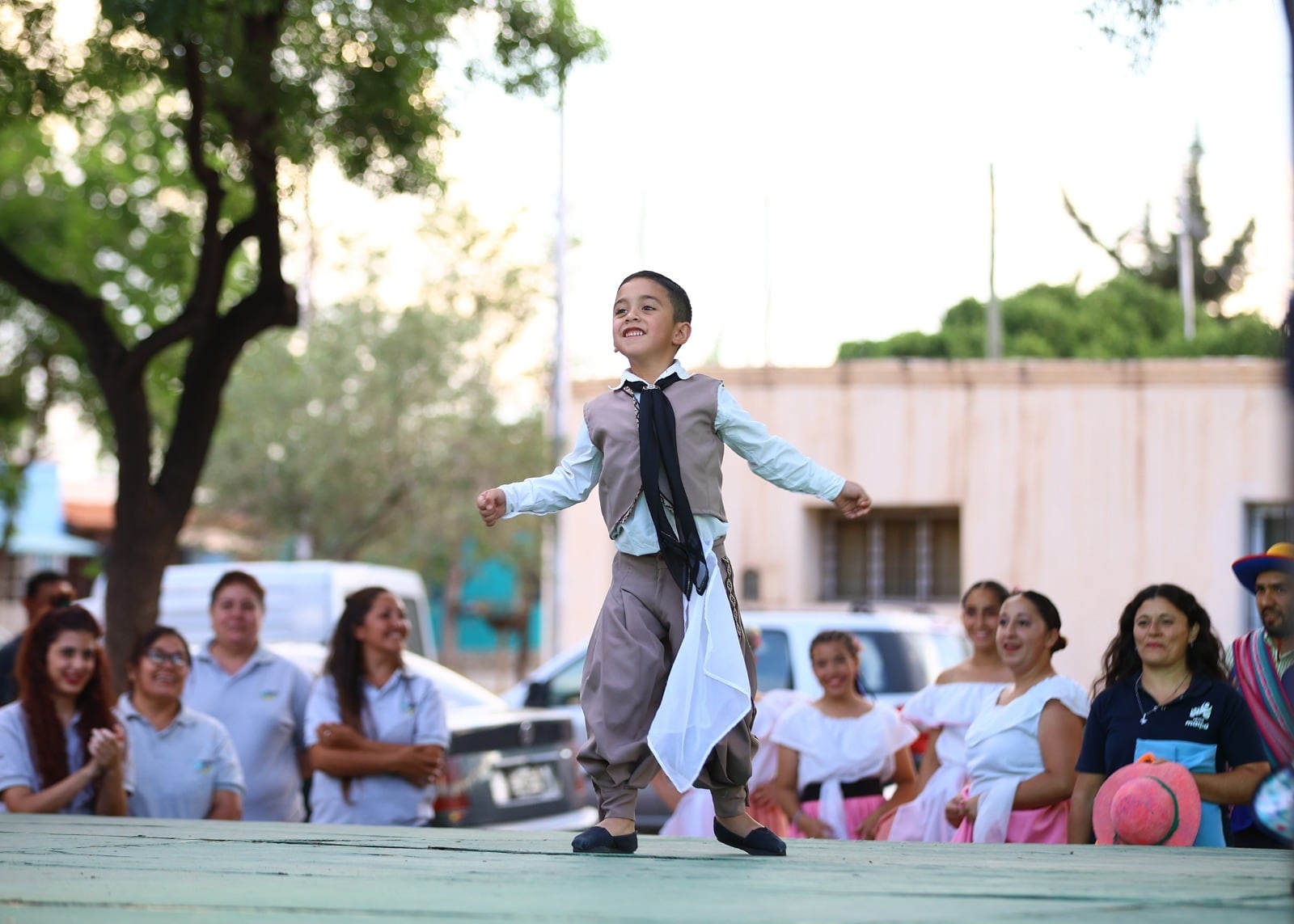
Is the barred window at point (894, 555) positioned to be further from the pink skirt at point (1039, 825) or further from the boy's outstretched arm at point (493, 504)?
the boy's outstretched arm at point (493, 504)

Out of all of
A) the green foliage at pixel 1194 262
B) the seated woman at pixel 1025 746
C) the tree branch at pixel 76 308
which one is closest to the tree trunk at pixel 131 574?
the tree branch at pixel 76 308

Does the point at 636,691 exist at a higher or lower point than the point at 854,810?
higher

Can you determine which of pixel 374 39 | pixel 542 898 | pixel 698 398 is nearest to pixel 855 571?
pixel 374 39

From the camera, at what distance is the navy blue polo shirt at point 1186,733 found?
5.84 meters

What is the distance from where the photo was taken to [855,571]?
21.0m

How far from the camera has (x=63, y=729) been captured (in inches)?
271

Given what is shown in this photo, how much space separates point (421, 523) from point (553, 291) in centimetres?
491

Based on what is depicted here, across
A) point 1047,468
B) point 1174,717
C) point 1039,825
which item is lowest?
point 1039,825

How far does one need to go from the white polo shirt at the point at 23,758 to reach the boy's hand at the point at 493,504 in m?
2.71

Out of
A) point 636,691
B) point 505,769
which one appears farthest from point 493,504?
point 505,769

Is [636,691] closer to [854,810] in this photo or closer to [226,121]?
[854,810]

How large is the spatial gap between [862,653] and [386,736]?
5344mm

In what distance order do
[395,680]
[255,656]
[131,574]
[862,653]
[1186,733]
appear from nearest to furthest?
1. [1186,733]
2. [395,680]
3. [255,656]
4. [131,574]
5. [862,653]

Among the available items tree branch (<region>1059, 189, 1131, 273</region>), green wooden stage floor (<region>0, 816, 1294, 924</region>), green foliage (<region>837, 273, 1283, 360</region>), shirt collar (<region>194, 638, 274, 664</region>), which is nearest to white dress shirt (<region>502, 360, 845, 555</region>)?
green wooden stage floor (<region>0, 816, 1294, 924</region>)
